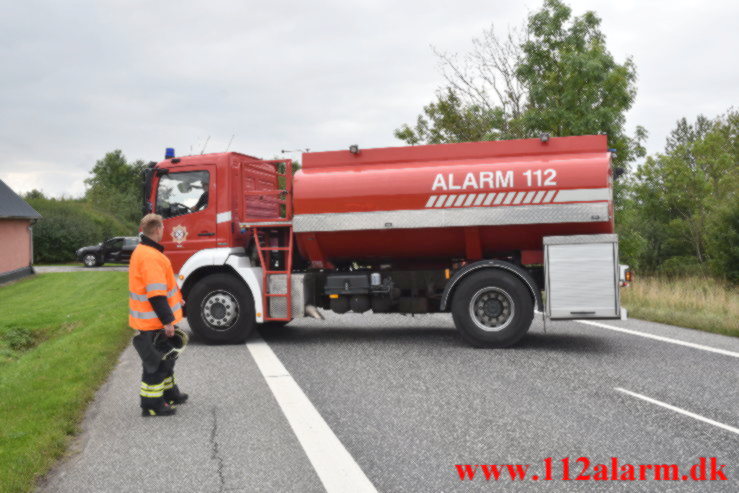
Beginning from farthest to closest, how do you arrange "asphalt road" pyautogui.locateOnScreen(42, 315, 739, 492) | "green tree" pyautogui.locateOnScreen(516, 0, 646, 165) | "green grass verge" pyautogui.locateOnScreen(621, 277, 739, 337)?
1. "green tree" pyautogui.locateOnScreen(516, 0, 646, 165)
2. "green grass verge" pyautogui.locateOnScreen(621, 277, 739, 337)
3. "asphalt road" pyautogui.locateOnScreen(42, 315, 739, 492)

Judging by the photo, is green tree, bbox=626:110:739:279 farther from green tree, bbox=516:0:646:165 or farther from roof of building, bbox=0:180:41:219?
roof of building, bbox=0:180:41:219

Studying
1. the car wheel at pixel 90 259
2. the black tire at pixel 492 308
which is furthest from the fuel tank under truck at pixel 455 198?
the car wheel at pixel 90 259

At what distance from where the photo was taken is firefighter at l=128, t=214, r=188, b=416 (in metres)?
6.18

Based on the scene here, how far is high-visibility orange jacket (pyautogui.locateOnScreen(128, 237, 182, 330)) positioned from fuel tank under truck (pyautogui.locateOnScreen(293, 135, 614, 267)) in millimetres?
3949

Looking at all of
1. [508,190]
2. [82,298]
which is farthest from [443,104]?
[508,190]

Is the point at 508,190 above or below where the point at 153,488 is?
above

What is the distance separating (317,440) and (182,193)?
6392 mm

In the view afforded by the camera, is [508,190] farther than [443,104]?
No

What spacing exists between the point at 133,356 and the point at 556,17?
14325 mm

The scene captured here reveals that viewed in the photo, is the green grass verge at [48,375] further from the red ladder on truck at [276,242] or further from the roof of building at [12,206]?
the roof of building at [12,206]

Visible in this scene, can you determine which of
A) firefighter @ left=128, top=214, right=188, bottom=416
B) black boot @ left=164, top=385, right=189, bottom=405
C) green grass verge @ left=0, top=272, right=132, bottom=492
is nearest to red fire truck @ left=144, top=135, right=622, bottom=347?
green grass verge @ left=0, top=272, right=132, bottom=492

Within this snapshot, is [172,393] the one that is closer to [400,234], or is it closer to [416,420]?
[416,420]

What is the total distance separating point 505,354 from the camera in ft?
A: 30.2

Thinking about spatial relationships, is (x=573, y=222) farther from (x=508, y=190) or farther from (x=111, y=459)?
(x=111, y=459)
